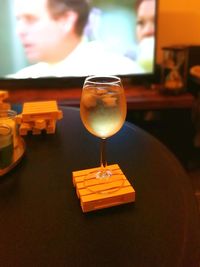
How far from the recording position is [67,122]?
0.98 m

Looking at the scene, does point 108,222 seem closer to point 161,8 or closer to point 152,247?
point 152,247

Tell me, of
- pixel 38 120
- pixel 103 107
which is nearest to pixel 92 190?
pixel 103 107

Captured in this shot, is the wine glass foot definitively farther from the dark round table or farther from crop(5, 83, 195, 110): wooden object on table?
crop(5, 83, 195, 110): wooden object on table

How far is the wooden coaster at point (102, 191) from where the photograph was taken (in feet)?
1.71

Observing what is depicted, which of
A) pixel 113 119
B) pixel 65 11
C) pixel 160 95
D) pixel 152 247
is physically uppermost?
pixel 65 11

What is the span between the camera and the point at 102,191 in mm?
545

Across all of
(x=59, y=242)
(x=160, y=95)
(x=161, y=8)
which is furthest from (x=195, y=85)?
(x=59, y=242)

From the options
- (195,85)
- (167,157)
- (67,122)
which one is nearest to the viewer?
(167,157)

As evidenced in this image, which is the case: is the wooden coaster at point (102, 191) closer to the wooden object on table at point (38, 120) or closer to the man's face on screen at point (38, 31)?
the wooden object on table at point (38, 120)

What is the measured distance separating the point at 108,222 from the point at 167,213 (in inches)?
4.0

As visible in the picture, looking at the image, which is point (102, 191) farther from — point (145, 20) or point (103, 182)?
point (145, 20)

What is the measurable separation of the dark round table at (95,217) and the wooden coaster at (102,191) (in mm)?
12

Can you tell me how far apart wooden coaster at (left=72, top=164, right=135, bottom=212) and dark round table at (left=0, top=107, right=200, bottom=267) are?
0.5 inches

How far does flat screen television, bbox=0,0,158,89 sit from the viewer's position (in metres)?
1.96
